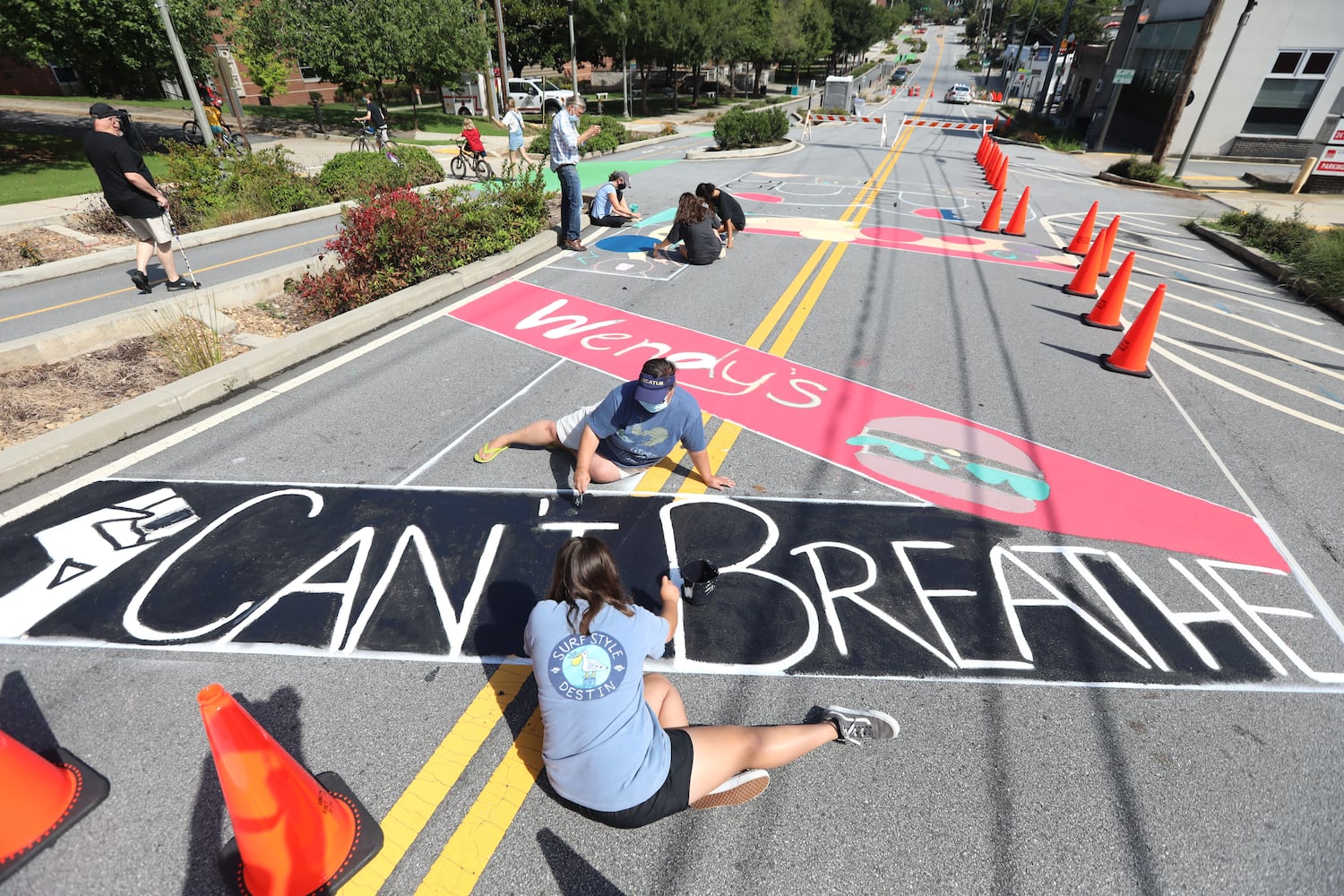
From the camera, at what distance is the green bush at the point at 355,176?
1205cm

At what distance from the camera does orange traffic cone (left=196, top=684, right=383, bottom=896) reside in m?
2.07

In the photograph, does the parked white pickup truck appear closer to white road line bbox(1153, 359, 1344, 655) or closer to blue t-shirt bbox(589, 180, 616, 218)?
blue t-shirt bbox(589, 180, 616, 218)

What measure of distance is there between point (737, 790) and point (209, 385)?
5358mm

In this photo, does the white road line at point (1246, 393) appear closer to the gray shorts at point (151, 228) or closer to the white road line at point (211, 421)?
the white road line at point (211, 421)

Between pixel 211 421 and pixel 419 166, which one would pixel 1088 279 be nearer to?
pixel 211 421

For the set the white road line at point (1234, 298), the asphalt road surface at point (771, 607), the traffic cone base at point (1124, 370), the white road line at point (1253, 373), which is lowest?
the white road line at point (1234, 298)

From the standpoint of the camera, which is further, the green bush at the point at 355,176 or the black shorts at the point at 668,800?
the green bush at the point at 355,176

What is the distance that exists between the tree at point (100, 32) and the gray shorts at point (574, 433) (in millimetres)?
16492

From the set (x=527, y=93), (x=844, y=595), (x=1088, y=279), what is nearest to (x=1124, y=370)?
(x=1088, y=279)

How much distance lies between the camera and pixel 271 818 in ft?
7.04

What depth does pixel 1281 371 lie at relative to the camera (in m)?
6.95

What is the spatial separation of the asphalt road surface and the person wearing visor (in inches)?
8.2

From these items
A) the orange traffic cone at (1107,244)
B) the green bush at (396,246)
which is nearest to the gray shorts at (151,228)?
the green bush at (396,246)

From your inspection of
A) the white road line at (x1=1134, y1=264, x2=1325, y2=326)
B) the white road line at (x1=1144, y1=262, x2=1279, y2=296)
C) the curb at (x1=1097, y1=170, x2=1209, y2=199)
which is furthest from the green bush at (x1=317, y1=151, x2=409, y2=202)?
the curb at (x1=1097, y1=170, x2=1209, y2=199)
